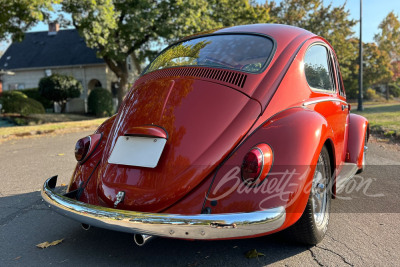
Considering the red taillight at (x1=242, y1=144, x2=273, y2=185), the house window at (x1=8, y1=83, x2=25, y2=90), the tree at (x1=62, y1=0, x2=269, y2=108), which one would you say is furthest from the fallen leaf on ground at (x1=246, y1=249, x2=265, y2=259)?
the house window at (x1=8, y1=83, x2=25, y2=90)

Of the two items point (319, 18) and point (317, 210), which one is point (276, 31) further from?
point (319, 18)

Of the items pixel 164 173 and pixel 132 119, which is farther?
pixel 132 119

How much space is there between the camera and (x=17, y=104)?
1722cm

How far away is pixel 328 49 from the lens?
12.8ft

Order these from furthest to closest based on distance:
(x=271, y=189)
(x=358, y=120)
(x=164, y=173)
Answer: (x=358, y=120) → (x=164, y=173) → (x=271, y=189)

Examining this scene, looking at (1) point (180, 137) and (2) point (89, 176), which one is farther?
(2) point (89, 176)

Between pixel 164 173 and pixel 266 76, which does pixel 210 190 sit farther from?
pixel 266 76

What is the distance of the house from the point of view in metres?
27.9

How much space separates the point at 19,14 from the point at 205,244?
14317 mm

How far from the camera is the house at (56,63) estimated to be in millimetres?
27906

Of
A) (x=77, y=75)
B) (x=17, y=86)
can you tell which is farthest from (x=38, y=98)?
(x=17, y=86)

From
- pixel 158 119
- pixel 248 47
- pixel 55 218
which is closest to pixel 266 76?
pixel 248 47

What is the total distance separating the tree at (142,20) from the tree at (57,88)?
9.96ft

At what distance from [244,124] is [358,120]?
247 cm
